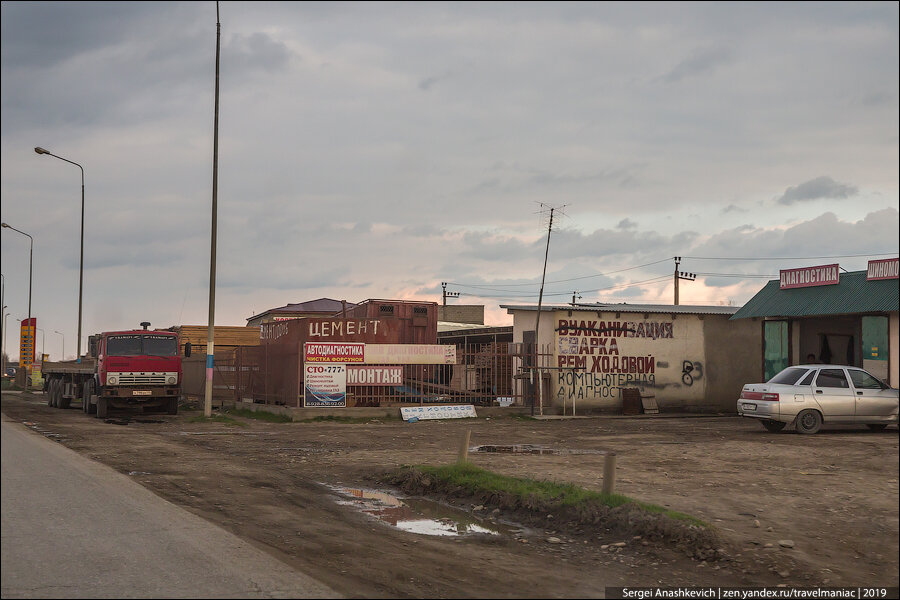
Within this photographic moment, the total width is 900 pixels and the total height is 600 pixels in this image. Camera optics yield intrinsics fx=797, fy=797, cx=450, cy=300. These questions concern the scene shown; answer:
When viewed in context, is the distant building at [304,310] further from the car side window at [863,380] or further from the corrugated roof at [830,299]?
the car side window at [863,380]

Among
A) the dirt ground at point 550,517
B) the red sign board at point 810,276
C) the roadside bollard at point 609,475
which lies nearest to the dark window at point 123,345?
the dirt ground at point 550,517

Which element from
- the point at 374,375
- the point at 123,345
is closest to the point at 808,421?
the point at 374,375

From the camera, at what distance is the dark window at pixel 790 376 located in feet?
63.6

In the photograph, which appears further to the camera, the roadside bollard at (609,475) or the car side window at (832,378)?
the car side window at (832,378)

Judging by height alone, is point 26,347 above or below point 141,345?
below

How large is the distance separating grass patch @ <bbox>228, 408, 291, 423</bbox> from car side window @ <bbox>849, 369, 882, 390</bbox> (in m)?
16.3

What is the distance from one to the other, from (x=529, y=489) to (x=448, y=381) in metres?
18.5

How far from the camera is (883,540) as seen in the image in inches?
319

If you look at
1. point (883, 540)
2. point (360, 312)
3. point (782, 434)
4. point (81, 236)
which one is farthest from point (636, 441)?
point (81, 236)

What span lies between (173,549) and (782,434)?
1604 cm

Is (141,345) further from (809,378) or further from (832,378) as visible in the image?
(832,378)

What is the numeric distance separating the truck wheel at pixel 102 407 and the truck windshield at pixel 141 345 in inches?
72.3

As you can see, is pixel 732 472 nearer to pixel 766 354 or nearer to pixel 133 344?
pixel 766 354

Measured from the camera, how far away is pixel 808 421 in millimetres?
19188
